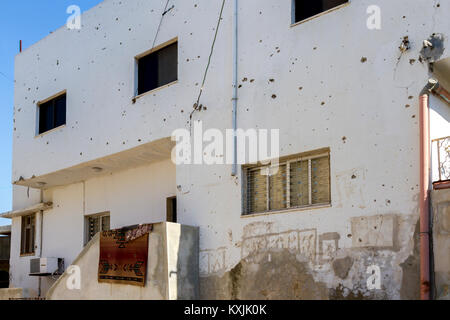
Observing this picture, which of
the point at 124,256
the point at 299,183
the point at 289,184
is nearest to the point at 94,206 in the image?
the point at 124,256

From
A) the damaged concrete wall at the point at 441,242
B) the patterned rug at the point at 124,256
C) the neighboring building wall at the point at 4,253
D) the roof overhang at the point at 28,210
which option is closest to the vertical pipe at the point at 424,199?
the damaged concrete wall at the point at 441,242

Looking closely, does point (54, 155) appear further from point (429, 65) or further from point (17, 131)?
point (429, 65)

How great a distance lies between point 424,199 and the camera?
26.9 feet

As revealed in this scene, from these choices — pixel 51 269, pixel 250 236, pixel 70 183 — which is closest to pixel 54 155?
pixel 70 183

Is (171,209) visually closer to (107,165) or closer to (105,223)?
(107,165)

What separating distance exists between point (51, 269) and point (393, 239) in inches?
402

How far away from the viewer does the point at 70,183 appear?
647 inches

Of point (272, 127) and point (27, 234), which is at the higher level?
point (272, 127)

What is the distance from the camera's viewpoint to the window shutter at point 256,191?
1063 centimetres

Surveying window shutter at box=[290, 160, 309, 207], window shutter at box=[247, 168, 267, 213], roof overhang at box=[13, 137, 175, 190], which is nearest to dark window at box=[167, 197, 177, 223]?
roof overhang at box=[13, 137, 175, 190]

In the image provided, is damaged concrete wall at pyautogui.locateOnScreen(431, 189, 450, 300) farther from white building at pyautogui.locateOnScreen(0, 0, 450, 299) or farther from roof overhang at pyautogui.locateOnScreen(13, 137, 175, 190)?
roof overhang at pyautogui.locateOnScreen(13, 137, 175, 190)

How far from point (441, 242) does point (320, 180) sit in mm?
2426

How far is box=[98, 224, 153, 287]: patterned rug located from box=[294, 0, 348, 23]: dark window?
4557 millimetres

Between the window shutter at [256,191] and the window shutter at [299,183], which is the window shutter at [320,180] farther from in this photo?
the window shutter at [256,191]
